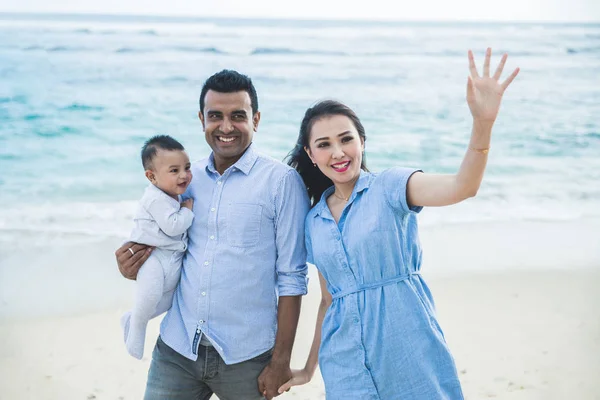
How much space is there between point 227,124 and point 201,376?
1.09 meters

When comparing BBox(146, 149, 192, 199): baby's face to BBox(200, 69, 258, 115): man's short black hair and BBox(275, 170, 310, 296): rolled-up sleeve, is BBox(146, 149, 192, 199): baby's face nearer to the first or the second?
BBox(200, 69, 258, 115): man's short black hair

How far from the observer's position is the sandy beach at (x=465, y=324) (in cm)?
466

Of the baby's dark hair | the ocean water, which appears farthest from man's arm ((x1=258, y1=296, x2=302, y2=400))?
the ocean water

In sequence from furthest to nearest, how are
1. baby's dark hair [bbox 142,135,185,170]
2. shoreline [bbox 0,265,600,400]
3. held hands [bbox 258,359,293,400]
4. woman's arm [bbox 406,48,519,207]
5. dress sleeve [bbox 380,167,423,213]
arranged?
shoreline [bbox 0,265,600,400], baby's dark hair [bbox 142,135,185,170], held hands [bbox 258,359,293,400], dress sleeve [bbox 380,167,423,213], woman's arm [bbox 406,48,519,207]

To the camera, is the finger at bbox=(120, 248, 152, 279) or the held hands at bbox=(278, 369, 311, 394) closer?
the held hands at bbox=(278, 369, 311, 394)

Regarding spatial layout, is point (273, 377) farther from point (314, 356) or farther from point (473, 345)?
point (473, 345)

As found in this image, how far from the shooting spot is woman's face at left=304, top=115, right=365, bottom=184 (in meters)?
2.64

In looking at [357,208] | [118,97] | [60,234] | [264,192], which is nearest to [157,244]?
[264,192]

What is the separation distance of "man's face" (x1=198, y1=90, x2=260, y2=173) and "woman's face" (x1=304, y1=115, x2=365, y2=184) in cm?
34

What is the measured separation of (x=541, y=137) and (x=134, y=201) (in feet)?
31.1

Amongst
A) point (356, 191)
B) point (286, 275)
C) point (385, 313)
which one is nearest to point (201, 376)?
point (286, 275)

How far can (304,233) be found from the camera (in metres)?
2.79

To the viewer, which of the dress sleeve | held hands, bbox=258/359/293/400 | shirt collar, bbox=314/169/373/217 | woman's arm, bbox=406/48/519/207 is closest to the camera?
woman's arm, bbox=406/48/519/207

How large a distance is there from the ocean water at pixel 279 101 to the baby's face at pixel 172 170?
5.42 meters
